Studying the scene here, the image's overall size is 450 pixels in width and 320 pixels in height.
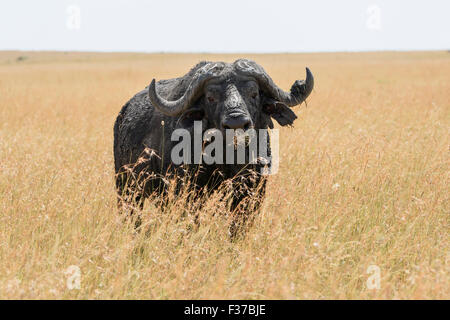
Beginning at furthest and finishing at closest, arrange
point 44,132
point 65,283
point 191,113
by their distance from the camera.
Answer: point 44,132 → point 191,113 → point 65,283

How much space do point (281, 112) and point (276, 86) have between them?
11.8 inches

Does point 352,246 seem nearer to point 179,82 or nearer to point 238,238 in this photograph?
point 238,238

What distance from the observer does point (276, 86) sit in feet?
18.9

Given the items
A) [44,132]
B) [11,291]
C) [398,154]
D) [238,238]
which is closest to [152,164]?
[238,238]

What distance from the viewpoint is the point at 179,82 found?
6168 millimetres

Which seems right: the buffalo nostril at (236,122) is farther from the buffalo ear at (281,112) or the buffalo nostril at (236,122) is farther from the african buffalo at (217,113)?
the buffalo ear at (281,112)

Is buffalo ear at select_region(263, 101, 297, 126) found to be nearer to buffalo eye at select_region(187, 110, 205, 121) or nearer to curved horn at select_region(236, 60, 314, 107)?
curved horn at select_region(236, 60, 314, 107)

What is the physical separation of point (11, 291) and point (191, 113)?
2644 millimetres

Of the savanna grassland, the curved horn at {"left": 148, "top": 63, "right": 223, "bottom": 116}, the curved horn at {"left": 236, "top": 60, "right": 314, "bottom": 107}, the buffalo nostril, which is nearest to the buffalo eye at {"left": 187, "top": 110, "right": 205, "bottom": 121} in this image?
the curved horn at {"left": 148, "top": 63, "right": 223, "bottom": 116}

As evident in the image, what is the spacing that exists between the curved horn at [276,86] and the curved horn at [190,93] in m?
0.28

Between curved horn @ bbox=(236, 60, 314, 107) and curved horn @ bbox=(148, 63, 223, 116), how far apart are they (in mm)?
276

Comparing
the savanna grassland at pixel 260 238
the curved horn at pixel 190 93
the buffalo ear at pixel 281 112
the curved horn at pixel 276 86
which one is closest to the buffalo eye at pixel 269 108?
the buffalo ear at pixel 281 112

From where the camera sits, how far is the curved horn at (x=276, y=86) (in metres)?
5.37

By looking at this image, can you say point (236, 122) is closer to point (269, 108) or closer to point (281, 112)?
point (269, 108)
